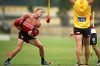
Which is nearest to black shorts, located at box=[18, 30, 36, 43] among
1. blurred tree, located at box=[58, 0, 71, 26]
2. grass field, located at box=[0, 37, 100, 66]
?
grass field, located at box=[0, 37, 100, 66]

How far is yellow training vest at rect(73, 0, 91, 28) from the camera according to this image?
1298 centimetres

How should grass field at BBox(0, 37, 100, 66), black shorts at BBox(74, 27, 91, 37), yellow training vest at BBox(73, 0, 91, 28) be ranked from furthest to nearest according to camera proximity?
grass field at BBox(0, 37, 100, 66), black shorts at BBox(74, 27, 91, 37), yellow training vest at BBox(73, 0, 91, 28)

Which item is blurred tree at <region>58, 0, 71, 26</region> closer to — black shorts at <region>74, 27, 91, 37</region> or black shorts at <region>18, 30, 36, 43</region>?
black shorts at <region>18, 30, 36, 43</region>

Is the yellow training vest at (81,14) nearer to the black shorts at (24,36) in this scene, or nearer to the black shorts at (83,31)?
the black shorts at (83,31)

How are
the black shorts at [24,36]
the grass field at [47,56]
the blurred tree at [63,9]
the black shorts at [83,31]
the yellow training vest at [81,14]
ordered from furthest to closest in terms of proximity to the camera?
1. the blurred tree at [63,9]
2. the grass field at [47,56]
3. the black shorts at [24,36]
4. the black shorts at [83,31]
5. the yellow training vest at [81,14]

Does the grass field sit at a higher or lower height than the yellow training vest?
lower

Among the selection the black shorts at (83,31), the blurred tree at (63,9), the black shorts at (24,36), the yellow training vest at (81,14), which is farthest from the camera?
the blurred tree at (63,9)

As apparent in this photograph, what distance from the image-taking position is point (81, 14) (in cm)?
1304

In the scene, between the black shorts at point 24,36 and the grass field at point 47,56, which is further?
the grass field at point 47,56

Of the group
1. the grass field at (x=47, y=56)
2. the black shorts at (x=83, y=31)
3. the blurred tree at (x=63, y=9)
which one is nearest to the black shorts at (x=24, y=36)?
the grass field at (x=47, y=56)

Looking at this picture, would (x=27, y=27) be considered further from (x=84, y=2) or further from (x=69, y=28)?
(x=69, y=28)

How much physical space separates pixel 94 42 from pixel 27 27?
1.92 meters

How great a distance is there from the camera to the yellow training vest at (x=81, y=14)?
511 inches

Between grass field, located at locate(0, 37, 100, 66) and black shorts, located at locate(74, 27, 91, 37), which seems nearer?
black shorts, located at locate(74, 27, 91, 37)
